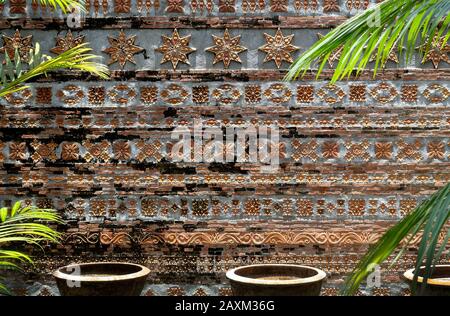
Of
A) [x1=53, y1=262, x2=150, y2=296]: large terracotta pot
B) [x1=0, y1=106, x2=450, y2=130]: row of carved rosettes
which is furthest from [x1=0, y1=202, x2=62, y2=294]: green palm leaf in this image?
[x1=0, y1=106, x2=450, y2=130]: row of carved rosettes

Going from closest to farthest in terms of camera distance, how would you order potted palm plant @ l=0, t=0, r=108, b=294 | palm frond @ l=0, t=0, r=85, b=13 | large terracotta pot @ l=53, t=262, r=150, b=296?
potted palm plant @ l=0, t=0, r=108, b=294
palm frond @ l=0, t=0, r=85, b=13
large terracotta pot @ l=53, t=262, r=150, b=296

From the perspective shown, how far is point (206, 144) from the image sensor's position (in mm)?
4277

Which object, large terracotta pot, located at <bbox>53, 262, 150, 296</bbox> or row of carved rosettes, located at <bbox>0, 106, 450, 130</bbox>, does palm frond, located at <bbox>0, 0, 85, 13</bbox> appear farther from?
large terracotta pot, located at <bbox>53, 262, 150, 296</bbox>

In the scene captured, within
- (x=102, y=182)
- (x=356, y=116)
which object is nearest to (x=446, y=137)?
(x=356, y=116)

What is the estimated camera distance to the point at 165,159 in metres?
4.29

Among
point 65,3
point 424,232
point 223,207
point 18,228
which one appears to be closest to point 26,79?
point 65,3

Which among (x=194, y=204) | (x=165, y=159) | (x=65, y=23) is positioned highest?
(x=65, y=23)

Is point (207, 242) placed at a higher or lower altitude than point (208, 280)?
higher

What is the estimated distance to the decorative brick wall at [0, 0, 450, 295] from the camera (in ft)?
13.9

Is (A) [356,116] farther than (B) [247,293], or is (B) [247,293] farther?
(A) [356,116]

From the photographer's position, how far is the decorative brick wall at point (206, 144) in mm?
A: 4234

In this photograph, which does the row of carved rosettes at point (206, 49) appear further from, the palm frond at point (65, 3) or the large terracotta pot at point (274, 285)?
the large terracotta pot at point (274, 285)

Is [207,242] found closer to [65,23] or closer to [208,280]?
[208,280]

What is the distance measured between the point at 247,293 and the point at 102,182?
60.9 inches
